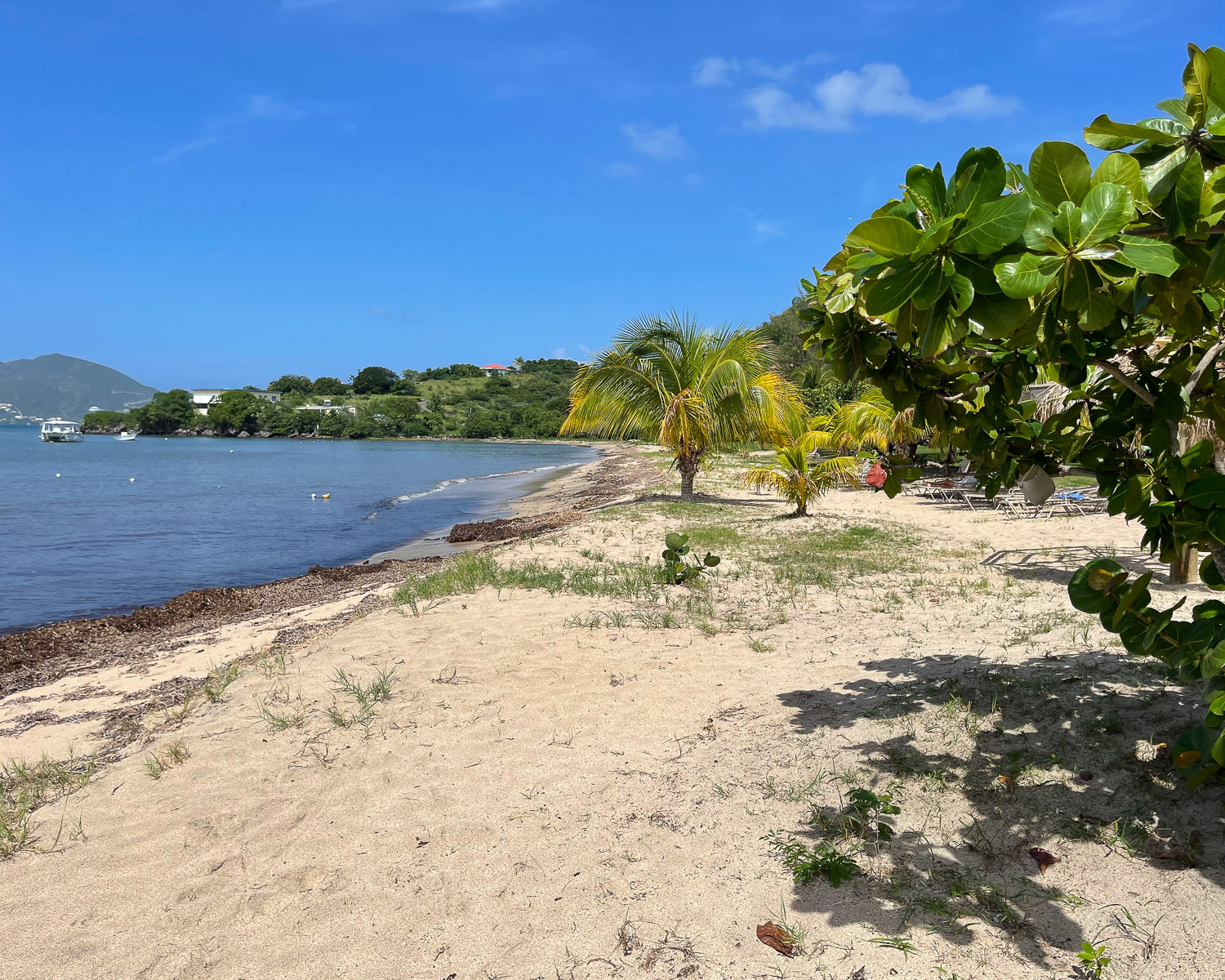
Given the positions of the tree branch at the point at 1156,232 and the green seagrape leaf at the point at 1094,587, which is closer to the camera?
the tree branch at the point at 1156,232

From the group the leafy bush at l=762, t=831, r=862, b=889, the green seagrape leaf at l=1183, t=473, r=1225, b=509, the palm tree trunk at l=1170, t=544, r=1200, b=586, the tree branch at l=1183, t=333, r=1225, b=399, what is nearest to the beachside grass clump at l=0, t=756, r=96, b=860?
the leafy bush at l=762, t=831, r=862, b=889

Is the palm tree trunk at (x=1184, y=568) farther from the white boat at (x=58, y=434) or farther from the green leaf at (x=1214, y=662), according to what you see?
the white boat at (x=58, y=434)

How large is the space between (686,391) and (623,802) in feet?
42.5

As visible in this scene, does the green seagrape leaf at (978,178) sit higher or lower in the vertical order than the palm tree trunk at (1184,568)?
higher

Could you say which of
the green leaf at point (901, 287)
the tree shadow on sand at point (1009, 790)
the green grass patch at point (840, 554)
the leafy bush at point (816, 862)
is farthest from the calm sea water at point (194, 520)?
the green leaf at point (901, 287)

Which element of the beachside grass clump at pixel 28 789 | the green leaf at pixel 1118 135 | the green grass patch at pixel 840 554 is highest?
the green leaf at pixel 1118 135

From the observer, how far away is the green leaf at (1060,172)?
6.03ft

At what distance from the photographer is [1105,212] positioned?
170 cm

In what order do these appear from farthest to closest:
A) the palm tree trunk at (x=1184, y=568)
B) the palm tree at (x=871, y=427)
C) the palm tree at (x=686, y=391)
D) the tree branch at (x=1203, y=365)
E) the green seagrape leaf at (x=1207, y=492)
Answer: the palm tree at (x=871, y=427) → the palm tree at (x=686, y=391) → the palm tree trunk at (x=1184, y=568) → the tree branch at (x=1203, y=365) → the green seagrape leaf at (x=1207, y=492)

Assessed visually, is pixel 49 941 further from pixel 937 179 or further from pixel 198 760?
pixel 937 179

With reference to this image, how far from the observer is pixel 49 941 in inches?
106

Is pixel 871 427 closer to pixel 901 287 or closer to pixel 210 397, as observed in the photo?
pixel 901 287

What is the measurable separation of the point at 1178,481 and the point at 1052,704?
5.38ft

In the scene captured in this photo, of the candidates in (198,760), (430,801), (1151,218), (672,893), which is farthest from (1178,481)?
(198,760)
